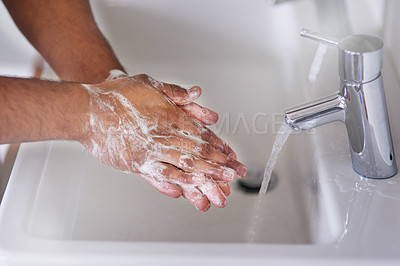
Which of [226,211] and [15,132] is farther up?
[15,132]

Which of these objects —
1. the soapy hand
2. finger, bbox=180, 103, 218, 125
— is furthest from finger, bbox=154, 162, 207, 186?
finger, bbox=180, 103, 218, 125

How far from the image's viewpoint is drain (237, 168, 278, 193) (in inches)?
36.1

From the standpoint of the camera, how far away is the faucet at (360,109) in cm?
59

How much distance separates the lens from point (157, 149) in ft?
2.41

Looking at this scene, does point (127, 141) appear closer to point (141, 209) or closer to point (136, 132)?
point (136, 132)

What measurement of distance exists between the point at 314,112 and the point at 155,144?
22 cm

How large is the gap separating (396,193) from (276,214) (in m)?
0.22

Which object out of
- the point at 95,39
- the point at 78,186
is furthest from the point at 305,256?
the point at 95,39

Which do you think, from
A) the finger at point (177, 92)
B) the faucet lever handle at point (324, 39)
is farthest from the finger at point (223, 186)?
A: the faucet lever handle at point (324, 39)

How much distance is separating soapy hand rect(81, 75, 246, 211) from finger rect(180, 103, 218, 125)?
3 cm

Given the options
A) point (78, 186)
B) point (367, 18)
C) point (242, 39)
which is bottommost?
point (78, 186)

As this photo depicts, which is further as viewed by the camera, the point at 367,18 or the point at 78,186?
the point at 367,18

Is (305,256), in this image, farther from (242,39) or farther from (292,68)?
(242,39)

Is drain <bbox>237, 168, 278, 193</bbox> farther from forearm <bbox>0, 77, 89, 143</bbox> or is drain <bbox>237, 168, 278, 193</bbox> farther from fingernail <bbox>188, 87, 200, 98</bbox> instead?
forearm <bbox>0, 77, 89, 143</bbox>
